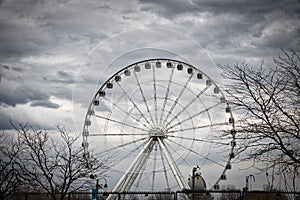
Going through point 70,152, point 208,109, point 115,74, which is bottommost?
point 70,152

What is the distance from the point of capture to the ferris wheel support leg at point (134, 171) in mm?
29395

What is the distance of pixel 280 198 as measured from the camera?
20.5 meters

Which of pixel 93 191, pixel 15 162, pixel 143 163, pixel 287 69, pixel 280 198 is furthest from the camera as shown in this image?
pixel 143 163

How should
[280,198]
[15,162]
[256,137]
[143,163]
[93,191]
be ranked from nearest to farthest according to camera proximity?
[256,137] < [15,162] < [280,198] < [93,191] < [143,163]

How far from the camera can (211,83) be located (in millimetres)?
31078

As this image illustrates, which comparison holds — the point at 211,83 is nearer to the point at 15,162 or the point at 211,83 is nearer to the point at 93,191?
the point at 93,191

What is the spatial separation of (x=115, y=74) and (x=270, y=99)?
20457mm

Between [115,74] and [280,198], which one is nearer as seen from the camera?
[280,198]

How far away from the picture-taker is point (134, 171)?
29.4 m

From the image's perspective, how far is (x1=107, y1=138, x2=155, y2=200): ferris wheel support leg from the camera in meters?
29.4

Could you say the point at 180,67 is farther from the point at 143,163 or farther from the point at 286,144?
the point at 286,144

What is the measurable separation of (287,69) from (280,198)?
10034 millimetres

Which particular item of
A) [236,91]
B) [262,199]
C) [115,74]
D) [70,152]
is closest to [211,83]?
[115,74]

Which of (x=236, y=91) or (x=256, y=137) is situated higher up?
(x=236, y=91)
